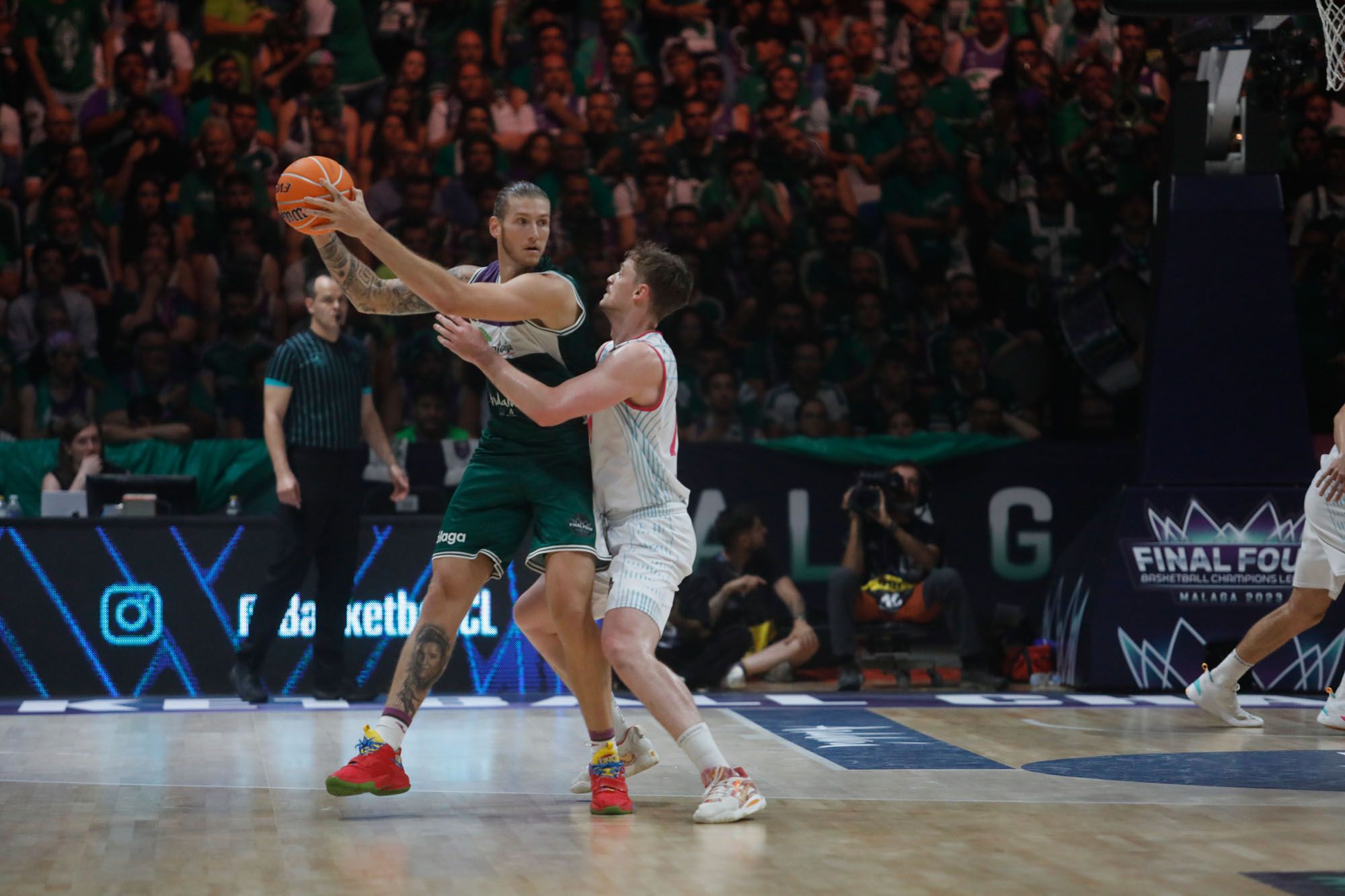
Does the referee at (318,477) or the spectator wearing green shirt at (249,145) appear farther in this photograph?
the spectator wearing green shirt at (249,145)

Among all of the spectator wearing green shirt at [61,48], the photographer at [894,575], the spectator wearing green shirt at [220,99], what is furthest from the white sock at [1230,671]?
the spectator wearing green shirt at [61,48]

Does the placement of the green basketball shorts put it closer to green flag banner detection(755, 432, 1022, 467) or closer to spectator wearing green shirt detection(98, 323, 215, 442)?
green flag banner detection(755, 432, 1022, 467)

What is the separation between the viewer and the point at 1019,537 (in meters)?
10.2

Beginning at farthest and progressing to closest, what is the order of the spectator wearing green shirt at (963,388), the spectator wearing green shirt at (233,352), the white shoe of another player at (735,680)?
the spectator wearing green shirt at (963,388) < the spectator wearing green shirt at (233,352) < the white shoe of another player at (735,680)

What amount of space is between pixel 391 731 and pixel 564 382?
1.26 metres

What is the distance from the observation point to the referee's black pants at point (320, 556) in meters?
8.75

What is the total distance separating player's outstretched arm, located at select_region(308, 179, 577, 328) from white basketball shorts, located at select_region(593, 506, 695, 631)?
2.47ft

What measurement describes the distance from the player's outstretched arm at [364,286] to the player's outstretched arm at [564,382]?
0.31 m

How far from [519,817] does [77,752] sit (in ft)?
8.56

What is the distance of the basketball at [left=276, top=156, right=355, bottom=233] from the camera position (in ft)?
15.9

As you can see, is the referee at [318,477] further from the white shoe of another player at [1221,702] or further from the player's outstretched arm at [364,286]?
the white shoe of another player at [1221,702]

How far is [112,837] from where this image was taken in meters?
4.86

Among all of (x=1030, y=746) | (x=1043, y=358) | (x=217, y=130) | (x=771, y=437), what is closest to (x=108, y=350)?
(x=217, y=130)

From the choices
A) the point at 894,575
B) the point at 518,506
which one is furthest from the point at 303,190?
the point at 894,575
